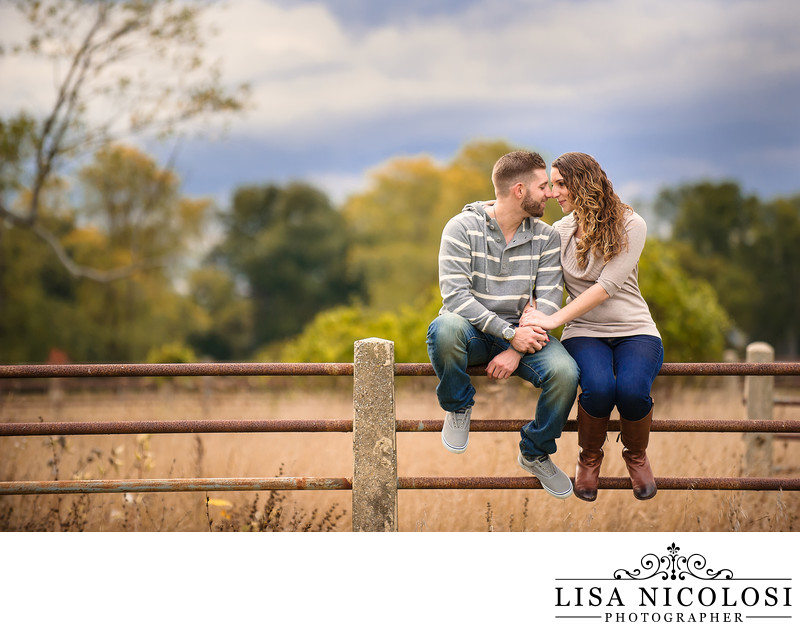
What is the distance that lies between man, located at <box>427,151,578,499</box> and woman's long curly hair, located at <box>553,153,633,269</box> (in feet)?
0.46

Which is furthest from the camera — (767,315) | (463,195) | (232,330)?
(232,330)

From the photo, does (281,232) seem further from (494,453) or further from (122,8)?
(494,453)

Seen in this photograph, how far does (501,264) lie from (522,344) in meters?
0.48

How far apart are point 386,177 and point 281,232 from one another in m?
6.73

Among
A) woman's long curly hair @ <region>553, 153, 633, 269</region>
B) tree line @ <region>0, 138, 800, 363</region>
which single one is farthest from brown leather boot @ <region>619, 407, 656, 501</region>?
tree line @ <region>0, 138, 800, 363</region>

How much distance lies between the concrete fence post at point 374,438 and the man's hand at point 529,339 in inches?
26.3

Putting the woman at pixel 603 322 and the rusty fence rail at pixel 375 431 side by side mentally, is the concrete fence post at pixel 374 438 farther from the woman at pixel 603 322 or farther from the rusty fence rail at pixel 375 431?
the woman at pixel 603 322

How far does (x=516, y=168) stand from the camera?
3.80 m

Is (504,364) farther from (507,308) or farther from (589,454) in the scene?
(589,454)

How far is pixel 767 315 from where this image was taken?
3697 centimetres

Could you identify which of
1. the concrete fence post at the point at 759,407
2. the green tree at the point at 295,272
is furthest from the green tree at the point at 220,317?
the concrete fence post at the point at 759,407

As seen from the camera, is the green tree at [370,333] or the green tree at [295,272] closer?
the green tree at [370,333]

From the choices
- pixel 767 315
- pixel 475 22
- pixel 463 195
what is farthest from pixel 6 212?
pixel 767 315

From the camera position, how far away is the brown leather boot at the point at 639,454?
3.65 m
